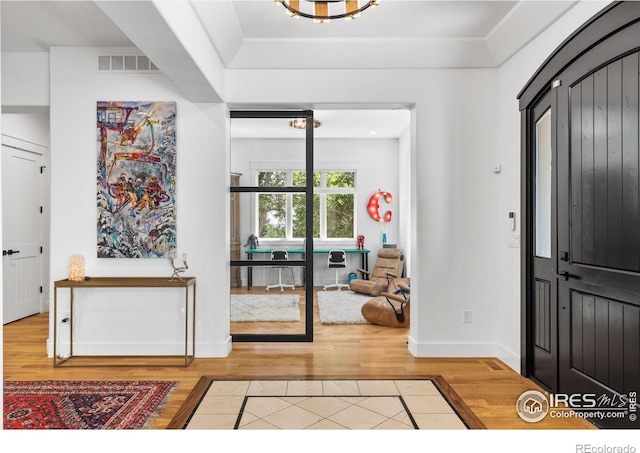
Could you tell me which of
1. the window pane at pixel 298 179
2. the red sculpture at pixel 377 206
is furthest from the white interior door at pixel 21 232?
the red sculpture at pixel 377 206

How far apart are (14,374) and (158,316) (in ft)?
3.85

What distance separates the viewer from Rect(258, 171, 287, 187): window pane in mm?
4367

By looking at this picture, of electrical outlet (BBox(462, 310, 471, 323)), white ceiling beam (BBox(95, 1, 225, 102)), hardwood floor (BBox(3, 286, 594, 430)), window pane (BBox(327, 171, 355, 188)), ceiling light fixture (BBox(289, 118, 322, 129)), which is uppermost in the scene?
white ceiling beam (BBox(95, 1, 225, 102))

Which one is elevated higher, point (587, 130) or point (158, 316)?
point (587, 130)

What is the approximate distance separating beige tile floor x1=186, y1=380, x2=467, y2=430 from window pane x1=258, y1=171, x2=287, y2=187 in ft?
6.21

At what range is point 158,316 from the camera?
409cm

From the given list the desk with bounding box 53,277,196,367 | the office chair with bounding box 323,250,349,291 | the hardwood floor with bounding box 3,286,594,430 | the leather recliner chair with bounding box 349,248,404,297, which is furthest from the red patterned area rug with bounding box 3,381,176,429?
the office chair with bounding box 323,250,349,291

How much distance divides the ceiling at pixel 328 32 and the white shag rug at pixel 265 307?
2.09m

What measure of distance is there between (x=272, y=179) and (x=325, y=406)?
228cm

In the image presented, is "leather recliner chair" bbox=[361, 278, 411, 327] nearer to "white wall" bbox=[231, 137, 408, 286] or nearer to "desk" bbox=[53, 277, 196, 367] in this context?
"desk" bbox=[53, 277, 196, 367]

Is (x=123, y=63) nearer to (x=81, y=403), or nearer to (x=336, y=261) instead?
(x=81, y=403)

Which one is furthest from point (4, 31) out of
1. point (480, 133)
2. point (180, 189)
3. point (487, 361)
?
point (487, 361)

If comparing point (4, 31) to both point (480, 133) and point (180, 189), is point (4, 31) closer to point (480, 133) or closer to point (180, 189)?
point (180, 189)

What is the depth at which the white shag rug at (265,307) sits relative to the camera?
14.4 ft
